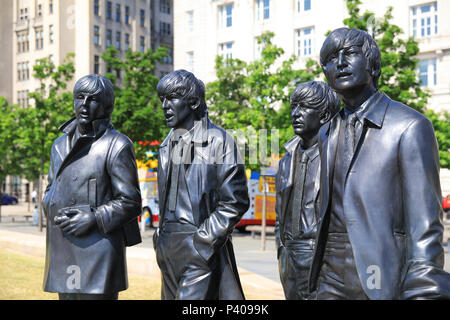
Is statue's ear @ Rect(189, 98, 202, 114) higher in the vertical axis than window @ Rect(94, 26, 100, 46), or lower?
lower

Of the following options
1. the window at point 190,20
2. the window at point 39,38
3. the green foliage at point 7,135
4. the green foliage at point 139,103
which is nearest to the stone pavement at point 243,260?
the green foliage at point 139,103

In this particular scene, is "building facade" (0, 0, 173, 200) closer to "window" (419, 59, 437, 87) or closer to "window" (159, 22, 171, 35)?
"window" (159, 22, 171, 35)

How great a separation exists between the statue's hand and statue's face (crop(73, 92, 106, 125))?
27.7 inches

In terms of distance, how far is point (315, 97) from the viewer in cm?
532

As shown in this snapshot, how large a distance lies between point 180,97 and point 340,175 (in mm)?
1962

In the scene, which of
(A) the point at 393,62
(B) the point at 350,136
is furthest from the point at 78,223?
(A) the point at 393,62

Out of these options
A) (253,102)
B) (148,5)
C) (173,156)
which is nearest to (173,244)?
(173,156)

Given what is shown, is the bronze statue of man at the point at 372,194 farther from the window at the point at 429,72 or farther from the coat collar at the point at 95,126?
the window at the point at 429,72

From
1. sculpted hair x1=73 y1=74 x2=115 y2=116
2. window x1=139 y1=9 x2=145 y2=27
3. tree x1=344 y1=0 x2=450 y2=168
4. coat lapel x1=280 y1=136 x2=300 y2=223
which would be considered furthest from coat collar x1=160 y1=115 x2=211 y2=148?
window x1=139 y1=9 x2=145 y2=27

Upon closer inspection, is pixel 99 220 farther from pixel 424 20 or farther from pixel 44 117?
pixel 424 20

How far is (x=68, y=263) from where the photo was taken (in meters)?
4.60

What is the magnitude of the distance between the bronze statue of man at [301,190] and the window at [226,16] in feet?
119

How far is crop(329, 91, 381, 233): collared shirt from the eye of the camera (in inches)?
118

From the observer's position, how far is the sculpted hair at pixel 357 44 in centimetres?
303
